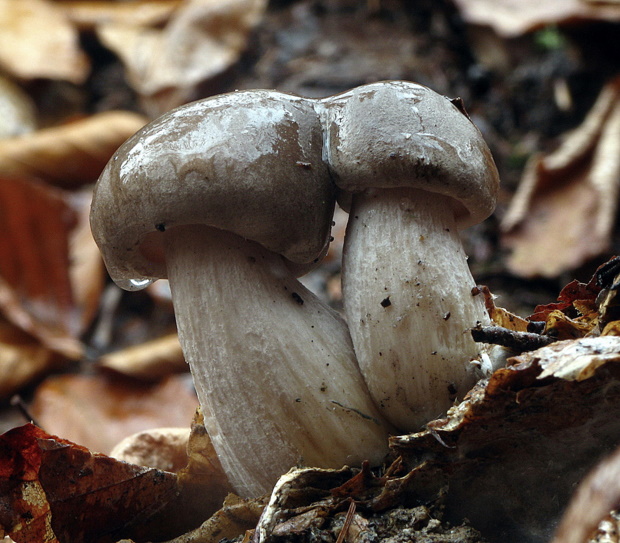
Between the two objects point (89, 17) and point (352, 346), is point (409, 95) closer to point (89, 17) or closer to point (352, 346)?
point (352, 346)

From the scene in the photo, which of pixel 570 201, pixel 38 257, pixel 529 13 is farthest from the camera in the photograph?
pixel 529 13

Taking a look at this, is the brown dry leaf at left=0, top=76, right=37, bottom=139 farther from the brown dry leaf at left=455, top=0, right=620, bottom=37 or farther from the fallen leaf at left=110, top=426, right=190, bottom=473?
the fallen leaf at left=110, top=426, right=190, bottom=473

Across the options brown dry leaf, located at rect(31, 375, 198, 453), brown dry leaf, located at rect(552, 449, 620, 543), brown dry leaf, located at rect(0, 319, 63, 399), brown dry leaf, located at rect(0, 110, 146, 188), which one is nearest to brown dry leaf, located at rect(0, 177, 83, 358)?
brown dry leaf, located at rect(0, 319, 63, 399)

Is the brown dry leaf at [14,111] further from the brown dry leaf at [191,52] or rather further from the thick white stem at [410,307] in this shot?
the thick white stem at [410,307]

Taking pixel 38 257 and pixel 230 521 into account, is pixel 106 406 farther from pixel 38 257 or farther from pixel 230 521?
pixel 230 521

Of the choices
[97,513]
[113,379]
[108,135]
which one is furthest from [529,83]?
[97,513]

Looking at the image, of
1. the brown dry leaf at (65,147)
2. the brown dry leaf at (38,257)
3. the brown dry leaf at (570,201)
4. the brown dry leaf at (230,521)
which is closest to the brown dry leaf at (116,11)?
the brown dry leaf at (65,147)

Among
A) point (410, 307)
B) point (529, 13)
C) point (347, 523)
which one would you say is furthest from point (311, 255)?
point (529, 13)

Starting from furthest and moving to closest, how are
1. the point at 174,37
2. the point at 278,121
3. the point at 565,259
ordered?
1. the point at 174,37
2. the point at 565,259
3. the point at 278,121
